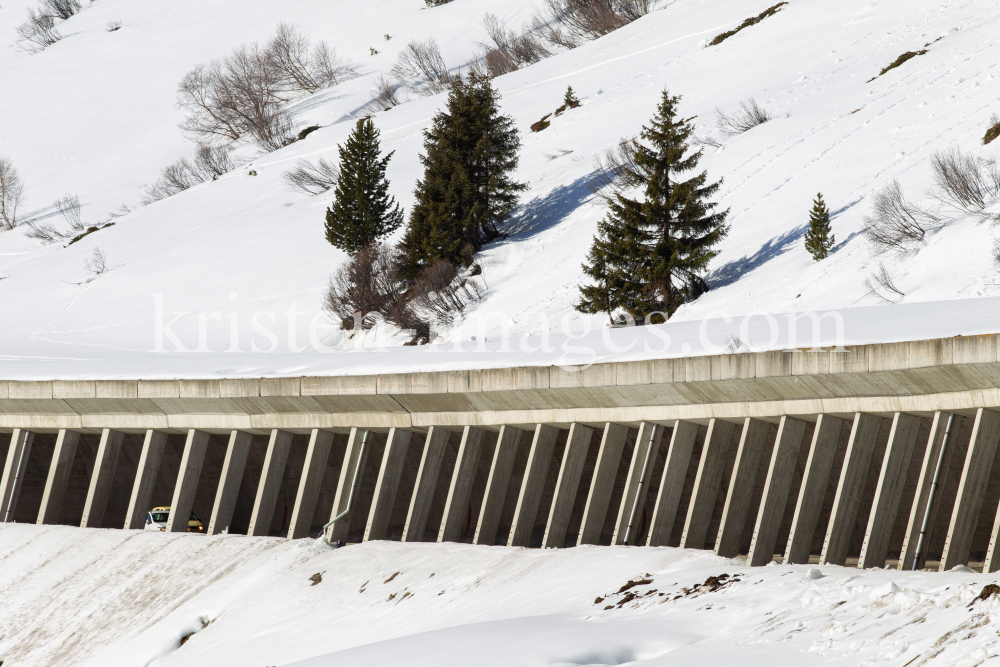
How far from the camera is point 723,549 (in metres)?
13.8

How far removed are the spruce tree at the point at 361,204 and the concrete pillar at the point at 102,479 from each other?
2221 cm

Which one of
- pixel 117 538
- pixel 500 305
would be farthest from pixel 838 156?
pixel 117 538

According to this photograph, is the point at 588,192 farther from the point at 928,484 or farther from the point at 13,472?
the point at 928,484

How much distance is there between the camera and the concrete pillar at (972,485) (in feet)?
39.3

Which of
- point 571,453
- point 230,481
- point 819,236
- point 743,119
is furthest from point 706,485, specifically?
point 743,119

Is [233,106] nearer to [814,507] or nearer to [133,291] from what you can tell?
[133,291]

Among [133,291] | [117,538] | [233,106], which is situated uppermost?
[233,106]

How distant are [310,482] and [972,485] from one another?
1036 cm

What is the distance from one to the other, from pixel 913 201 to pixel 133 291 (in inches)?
1202

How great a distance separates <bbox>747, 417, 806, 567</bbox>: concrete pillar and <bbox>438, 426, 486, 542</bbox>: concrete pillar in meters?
4.81

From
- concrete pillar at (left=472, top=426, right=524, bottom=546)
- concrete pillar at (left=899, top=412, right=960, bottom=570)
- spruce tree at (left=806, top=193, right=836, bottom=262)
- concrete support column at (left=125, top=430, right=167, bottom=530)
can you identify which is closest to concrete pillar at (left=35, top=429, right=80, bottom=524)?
concrete support column at (left=125, top=430, right=167, bottom=530)

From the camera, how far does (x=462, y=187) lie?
39719 mm

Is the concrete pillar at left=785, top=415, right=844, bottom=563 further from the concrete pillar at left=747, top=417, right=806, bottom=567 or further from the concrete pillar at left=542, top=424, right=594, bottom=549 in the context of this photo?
the concrete pillar at left=542, top=424, right=594, bottom=549

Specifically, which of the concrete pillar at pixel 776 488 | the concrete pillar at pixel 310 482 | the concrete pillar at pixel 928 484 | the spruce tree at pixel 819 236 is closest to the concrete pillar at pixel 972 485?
the concrete pillar at pixel 928 484
